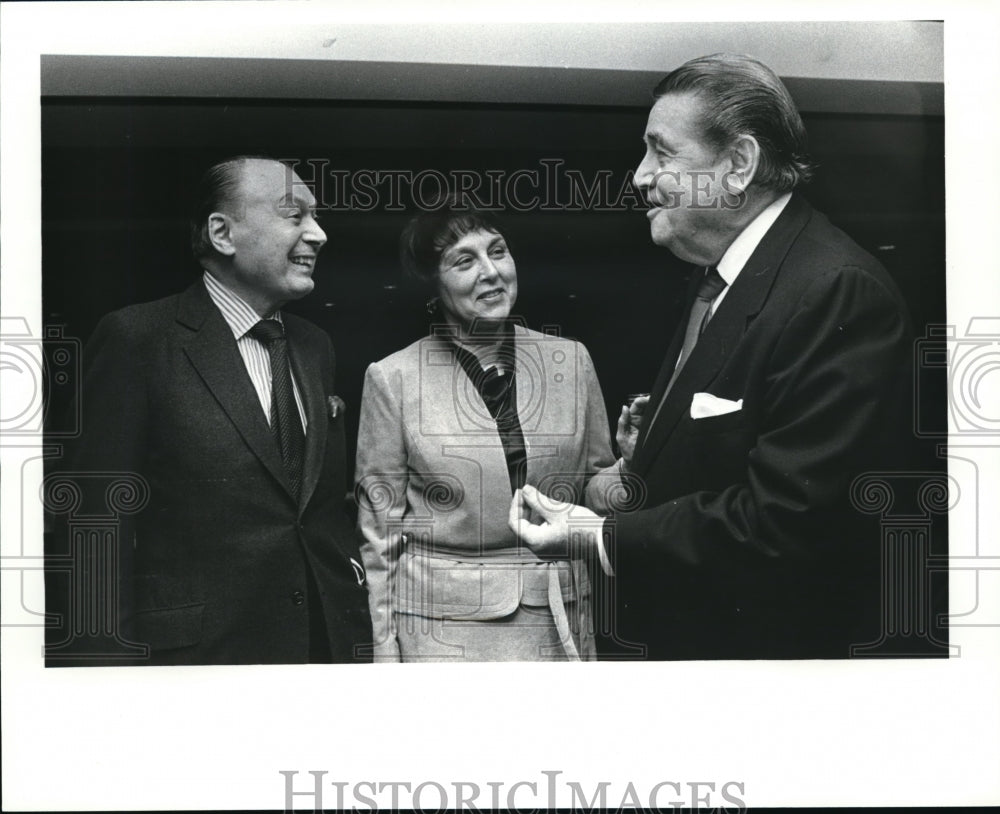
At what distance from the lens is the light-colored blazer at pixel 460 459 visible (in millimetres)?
4441

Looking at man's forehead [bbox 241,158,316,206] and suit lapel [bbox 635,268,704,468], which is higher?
man's forehead [bbox 241,158,316,206]

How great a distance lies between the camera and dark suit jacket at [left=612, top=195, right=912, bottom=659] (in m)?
4.37

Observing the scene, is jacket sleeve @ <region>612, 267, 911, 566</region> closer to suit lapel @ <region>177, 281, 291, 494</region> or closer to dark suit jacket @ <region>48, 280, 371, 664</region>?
dark suit jacket @ <region>48, 280, 371, 664</region>

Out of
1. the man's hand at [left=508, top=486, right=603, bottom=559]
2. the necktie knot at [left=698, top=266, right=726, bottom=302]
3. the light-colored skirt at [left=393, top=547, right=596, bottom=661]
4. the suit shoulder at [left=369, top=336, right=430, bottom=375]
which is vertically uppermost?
the necktie knot at [left=698, top=266, right=726, bottom=302]

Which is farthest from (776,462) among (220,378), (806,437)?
(220,378)

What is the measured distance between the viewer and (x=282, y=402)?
4457mm

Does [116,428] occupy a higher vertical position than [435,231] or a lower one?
lower

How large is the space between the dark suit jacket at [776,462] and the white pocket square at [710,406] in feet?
0.06

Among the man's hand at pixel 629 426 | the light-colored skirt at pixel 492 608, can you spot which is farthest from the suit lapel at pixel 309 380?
the man's hand at pixel 629 426

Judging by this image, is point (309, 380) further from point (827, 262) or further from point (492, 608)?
point (827, 262)

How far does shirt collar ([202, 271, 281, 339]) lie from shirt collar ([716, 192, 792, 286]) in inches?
64.3

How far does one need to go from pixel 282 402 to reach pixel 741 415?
164 centimetres

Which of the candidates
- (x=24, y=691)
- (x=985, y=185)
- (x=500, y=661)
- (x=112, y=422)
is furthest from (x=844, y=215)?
(x=24, y=691)

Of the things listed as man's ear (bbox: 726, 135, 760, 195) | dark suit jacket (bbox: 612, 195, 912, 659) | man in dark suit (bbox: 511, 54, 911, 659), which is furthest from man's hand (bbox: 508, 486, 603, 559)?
man's ear (bbox: 726, 135, 760, 195)
